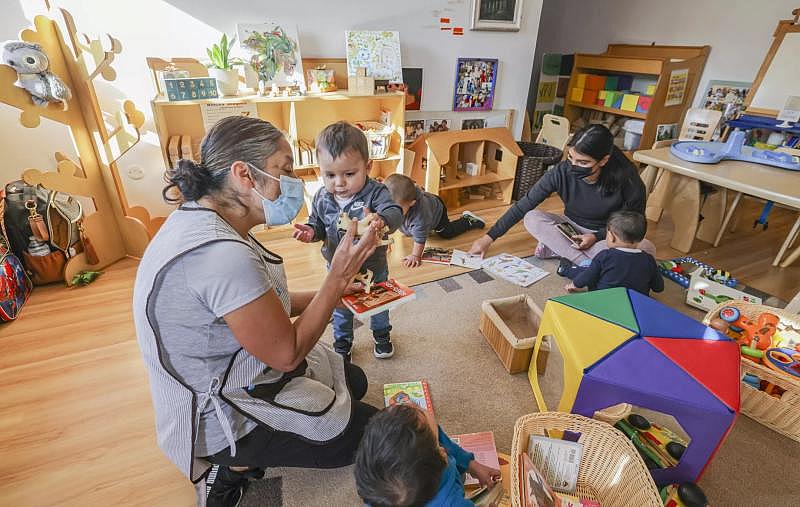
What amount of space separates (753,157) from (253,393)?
11.7 ft

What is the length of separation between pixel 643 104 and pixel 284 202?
4.29 metres

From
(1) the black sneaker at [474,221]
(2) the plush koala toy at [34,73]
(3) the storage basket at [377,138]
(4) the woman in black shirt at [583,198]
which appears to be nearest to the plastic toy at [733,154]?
(4) the woman in black shirt at [583,198]

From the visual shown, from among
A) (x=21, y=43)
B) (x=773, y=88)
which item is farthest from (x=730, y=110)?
(x=21, y=43)

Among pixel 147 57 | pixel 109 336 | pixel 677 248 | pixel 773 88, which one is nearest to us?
pixel 109 336

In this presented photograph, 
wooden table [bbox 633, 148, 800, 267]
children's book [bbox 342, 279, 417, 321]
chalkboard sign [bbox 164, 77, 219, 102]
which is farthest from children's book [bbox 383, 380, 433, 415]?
wooden table [bbox 633, 148, 800, 267]

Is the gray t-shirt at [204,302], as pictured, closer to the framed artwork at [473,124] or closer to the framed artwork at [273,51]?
the framed artwork at [273,51]

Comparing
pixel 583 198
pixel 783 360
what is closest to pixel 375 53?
pixel 583 198

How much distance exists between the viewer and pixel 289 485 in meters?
1.47

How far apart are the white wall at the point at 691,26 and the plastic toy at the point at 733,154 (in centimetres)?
137

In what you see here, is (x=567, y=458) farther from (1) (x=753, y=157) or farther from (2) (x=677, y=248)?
(1) (x=753, y=157)

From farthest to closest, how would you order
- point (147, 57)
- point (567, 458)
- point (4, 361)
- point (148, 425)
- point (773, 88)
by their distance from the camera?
point (773, 88) → point (147, 57) → point (4, 361) → point (148, 425) → point (567, 458)

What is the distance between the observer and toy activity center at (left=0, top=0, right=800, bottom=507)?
1094 millimetres

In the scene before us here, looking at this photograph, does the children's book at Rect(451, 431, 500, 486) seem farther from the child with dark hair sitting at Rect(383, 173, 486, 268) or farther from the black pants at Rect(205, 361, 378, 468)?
the child with dark hair sitting at Rect(383, 173, 486, 268)

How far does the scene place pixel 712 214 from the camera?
3.26m
